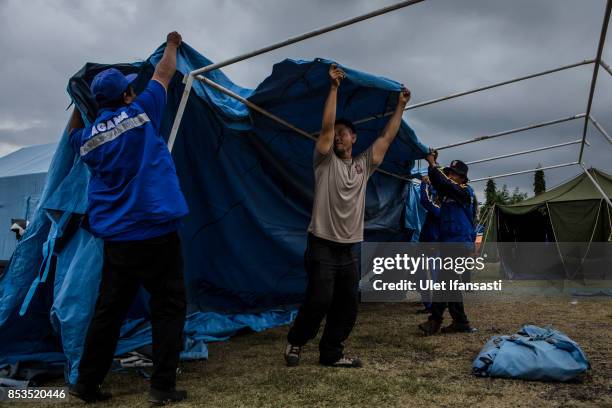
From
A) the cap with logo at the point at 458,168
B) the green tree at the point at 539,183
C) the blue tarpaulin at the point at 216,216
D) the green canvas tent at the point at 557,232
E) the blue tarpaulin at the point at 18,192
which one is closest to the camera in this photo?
the blue tarpaulin at the point at 216,216

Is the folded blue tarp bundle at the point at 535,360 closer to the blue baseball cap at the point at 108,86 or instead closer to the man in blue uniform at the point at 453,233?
the man in blue uniform at the point at 453,233

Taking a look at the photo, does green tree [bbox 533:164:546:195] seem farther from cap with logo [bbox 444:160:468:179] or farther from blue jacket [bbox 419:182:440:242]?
cap with logo [bbox 444:160:468:179]

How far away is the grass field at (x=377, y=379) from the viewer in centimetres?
237

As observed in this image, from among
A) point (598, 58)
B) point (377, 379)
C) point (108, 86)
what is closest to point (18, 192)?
point (108, 86)

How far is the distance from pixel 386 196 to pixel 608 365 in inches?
130

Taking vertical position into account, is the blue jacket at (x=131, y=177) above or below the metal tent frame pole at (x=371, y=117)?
below

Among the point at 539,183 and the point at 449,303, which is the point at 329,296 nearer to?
the point at 449,303

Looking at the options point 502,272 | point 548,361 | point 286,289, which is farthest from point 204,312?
point 502,272

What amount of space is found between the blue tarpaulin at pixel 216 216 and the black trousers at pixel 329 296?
0.83 meters

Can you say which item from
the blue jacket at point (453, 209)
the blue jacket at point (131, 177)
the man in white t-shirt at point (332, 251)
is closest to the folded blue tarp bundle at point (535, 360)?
the man in white t-shirt at point (332, 251)

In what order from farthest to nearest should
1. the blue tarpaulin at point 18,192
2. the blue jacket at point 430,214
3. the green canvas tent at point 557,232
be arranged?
the green canvas tent at point 557,232
the blue tarpaulin at point 18,192
the blue jacket at point 430,214

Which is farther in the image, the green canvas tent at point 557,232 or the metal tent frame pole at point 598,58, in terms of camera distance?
the green canvas tent at point 557,232

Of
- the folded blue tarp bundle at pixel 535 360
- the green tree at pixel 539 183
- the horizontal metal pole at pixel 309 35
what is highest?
the green tree at pixel 539 183

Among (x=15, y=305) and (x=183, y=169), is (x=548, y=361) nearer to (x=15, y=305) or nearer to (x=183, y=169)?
(x=183, y=169)
